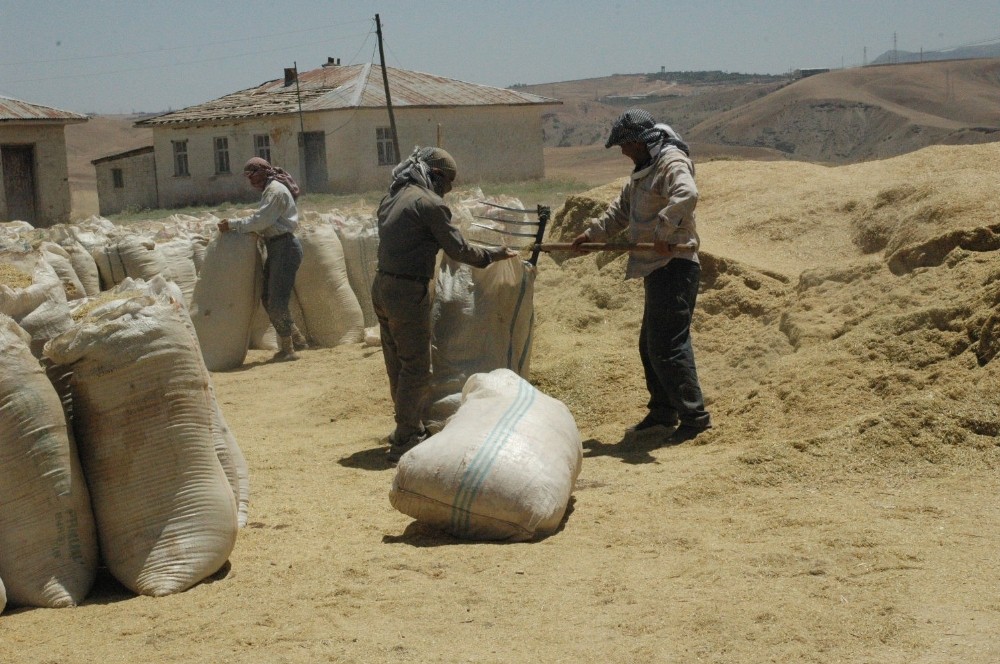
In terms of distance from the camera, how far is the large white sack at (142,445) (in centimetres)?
354

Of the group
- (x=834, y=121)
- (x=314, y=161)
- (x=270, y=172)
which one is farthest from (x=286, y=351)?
(x=834, y=121)

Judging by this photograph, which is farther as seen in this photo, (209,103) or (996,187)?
(209,103)

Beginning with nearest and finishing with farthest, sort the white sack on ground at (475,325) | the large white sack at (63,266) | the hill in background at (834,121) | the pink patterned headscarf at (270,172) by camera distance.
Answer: the white sack on ground at (475,325)
the large white sack at (63,266)
the pink patterned headscarf at (270,172)
the hill in background at (834,121)

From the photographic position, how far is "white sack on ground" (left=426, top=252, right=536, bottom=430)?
5812 mm

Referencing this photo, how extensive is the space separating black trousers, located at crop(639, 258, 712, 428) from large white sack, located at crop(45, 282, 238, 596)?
253 centimetres

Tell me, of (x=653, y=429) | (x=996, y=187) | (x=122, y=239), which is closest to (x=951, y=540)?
(x=653, y=429)

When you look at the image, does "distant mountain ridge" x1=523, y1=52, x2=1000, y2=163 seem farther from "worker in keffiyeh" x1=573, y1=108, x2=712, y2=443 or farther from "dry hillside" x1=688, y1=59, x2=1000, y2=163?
"worker in keffiyeh" x1=573, y1=108, x2=712, y2=443

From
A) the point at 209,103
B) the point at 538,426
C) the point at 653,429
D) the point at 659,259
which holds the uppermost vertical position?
the point at 209,103

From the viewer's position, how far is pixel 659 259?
530 centimetres

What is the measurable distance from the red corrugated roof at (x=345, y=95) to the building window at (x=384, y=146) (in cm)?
76

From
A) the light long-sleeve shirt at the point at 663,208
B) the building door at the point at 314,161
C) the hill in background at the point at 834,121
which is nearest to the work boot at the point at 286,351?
the light long-sleeve shirt at the point at 663,208

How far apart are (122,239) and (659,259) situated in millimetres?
5348

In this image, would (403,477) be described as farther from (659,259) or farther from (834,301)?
(834,301)

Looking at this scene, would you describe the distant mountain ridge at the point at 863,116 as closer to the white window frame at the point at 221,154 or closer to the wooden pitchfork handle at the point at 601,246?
the white window frame at the point at 221,154
